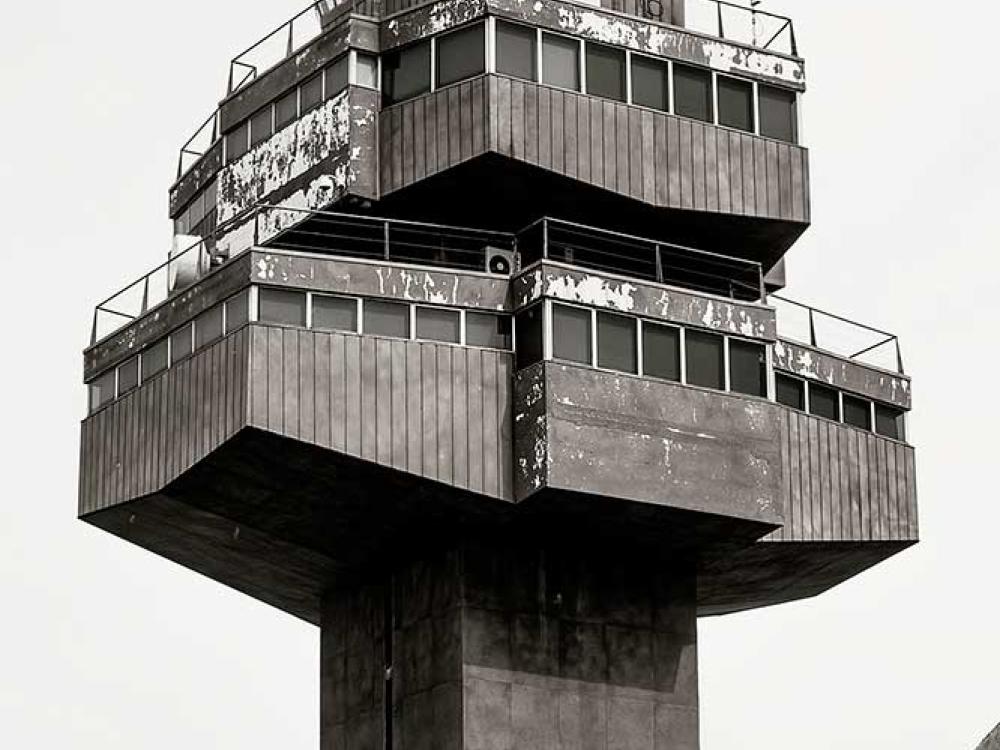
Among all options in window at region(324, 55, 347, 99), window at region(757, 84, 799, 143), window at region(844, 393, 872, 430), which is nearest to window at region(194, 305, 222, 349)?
window at region(324, 55, 347, 99)

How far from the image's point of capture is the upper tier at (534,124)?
65.4 meters

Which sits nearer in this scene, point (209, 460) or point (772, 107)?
point (209, 460)

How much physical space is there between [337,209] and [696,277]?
807cm

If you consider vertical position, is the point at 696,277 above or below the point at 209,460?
above

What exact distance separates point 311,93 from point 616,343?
9960 millimetres

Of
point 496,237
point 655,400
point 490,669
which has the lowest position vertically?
→ point 490,669

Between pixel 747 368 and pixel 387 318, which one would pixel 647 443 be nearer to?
pixel 747 368

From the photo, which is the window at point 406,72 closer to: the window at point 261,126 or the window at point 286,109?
the window at point 286,109

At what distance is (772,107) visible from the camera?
6900 cm

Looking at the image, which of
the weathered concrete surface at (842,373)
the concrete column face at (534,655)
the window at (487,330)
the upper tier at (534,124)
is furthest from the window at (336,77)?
the weathered concrete surface at (842,373)

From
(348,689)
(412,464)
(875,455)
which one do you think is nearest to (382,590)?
(348,689)

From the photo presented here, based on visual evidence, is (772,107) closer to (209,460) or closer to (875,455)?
(875,455)

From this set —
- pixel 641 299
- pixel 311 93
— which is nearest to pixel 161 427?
pixel 311 93

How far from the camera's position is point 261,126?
6925 centimetres
